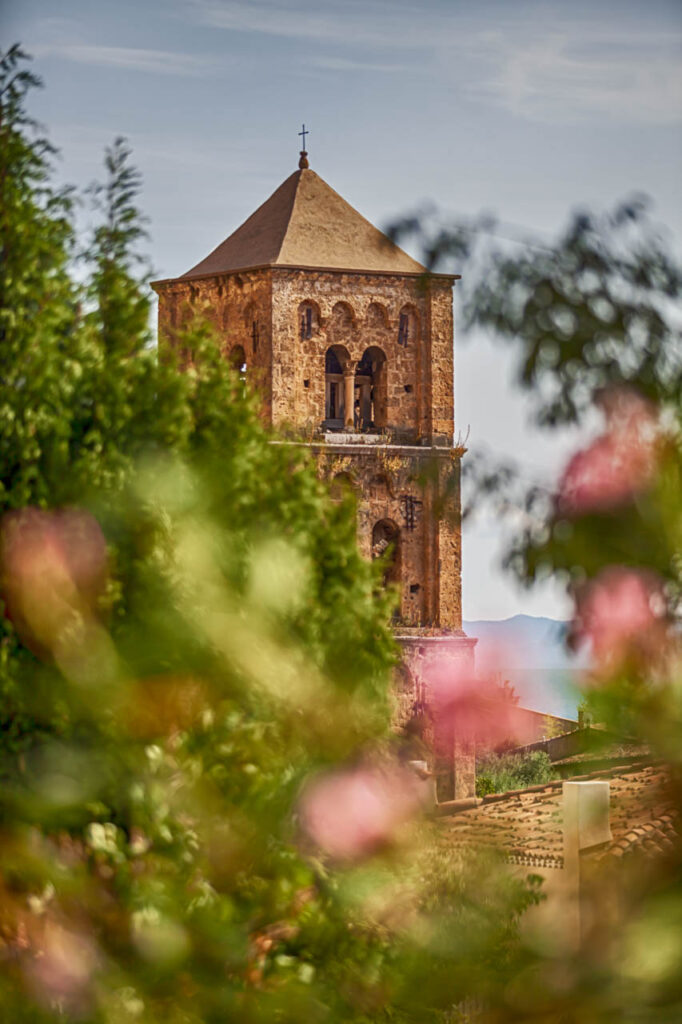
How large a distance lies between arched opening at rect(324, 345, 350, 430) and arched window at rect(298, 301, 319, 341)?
2.05ft

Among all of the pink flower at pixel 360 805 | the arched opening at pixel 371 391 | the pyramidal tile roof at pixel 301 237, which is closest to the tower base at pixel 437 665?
the arched opening at pixel 371 391

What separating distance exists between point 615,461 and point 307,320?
25675 mm

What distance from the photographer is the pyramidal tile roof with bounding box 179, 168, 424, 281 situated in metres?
26.6

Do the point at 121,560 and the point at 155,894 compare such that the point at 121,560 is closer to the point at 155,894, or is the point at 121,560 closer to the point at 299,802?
the point at 299,802

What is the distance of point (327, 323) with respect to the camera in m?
26.5

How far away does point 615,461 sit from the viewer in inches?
42.0

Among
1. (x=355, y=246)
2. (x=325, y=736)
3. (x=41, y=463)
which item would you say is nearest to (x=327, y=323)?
(x=355, y=246)

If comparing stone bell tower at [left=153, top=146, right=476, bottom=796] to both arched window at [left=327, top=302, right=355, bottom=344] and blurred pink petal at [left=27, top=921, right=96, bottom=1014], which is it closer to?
arched window at [left=327, top=302, right=355, bottom=344]

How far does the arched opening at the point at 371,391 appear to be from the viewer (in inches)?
1049

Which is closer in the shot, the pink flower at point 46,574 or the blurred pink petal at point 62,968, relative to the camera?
the blurred pink petal at point 62,968

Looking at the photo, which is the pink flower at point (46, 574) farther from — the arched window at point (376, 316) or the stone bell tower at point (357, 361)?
the arched window at point (376, 316)

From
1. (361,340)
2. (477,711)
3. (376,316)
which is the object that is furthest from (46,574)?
(376,316)

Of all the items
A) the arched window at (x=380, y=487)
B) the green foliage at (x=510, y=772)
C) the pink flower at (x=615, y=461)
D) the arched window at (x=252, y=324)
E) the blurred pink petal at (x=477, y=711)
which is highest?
the arched window at (x=252, y=324)

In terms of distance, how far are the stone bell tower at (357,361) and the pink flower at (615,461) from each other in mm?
24311
